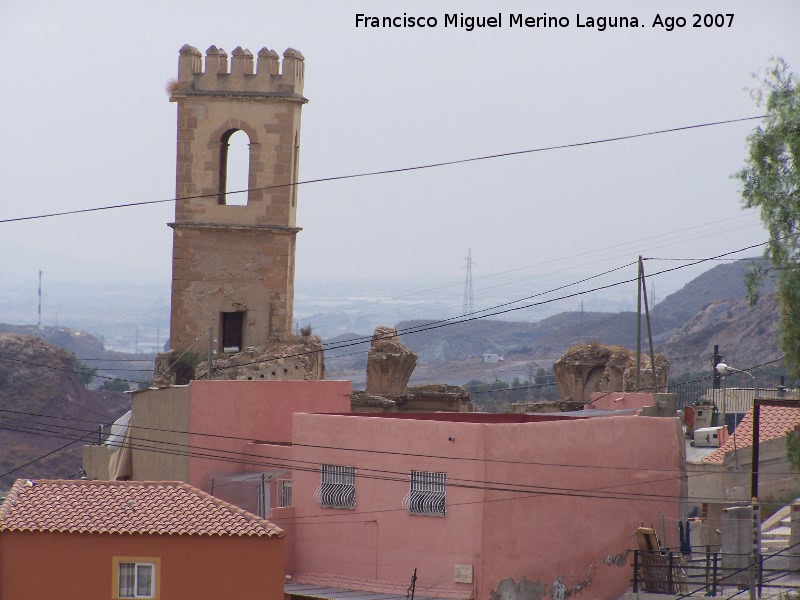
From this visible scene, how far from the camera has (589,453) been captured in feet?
82.7

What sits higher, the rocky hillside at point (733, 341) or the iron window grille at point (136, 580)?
the rocky hillside at point (733, 341)

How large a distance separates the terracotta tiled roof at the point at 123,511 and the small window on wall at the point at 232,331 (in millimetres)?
11114

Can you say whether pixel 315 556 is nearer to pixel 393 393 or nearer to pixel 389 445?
pixel 389 445

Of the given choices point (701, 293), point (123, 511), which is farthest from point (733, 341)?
point (123, 511)

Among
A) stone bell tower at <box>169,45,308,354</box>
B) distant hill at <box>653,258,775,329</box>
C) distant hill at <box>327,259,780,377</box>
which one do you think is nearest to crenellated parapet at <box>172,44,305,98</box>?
stone bell tower at <box>169,45,308,354</box>

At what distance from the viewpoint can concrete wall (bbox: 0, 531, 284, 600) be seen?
23.6 m

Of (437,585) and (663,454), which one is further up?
(663,454)

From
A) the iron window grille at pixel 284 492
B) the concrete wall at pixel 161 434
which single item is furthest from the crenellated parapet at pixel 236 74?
the iron window grille at pixel 284 492

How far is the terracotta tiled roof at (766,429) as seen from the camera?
29.5 m

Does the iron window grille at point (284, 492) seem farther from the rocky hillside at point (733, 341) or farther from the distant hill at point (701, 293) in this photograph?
the distant hill at point (701, 293)

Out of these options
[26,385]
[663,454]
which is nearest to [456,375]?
Answer: [26,385]

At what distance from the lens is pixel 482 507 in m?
23.2

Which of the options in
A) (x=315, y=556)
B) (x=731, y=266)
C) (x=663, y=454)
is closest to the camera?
(x=315, y=556)

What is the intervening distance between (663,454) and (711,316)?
103 m
